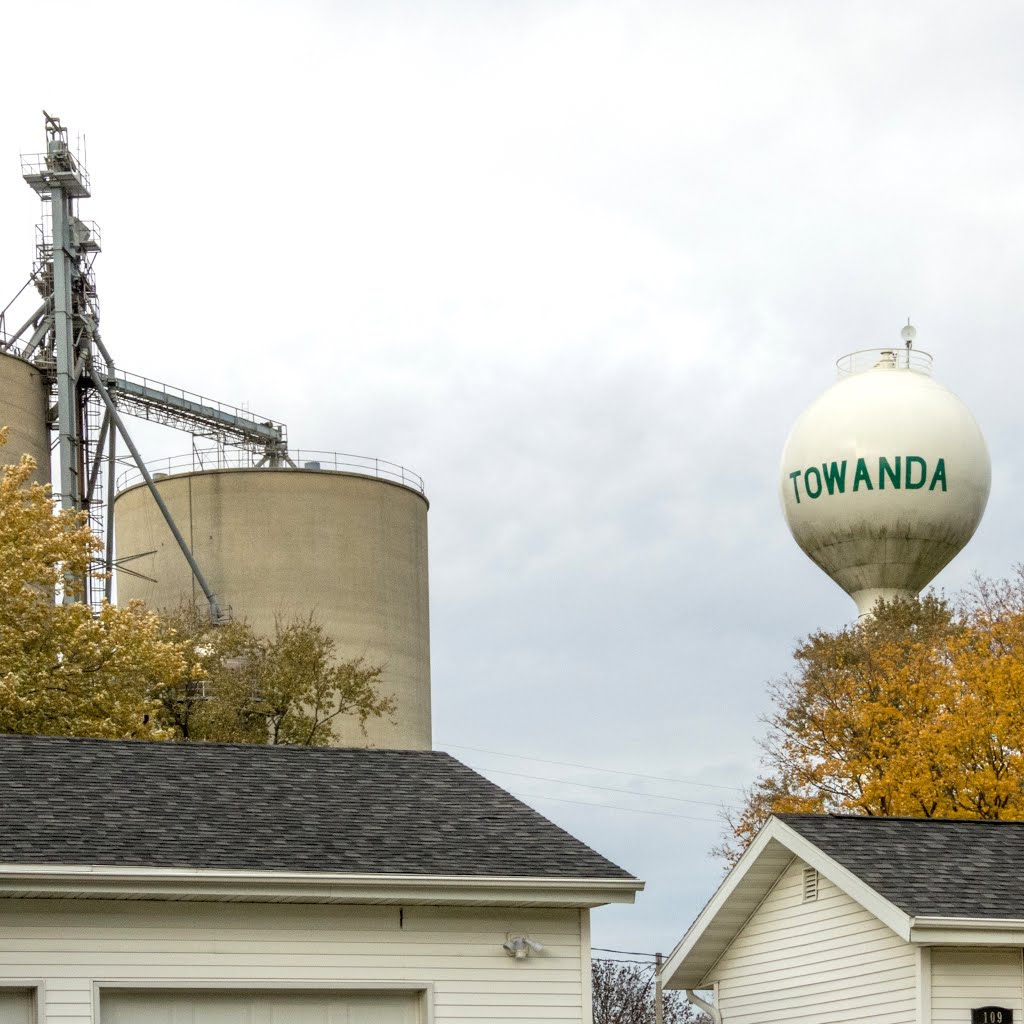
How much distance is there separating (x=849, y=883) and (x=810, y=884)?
1648 mm

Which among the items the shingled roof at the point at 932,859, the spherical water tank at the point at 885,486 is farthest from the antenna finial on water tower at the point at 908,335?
the shingled roof at the point at 932,859

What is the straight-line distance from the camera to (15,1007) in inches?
713

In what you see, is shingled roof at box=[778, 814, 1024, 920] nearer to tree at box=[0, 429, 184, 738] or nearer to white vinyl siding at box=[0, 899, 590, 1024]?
white vinyl siding at box=[0, 899, 590, 1024]

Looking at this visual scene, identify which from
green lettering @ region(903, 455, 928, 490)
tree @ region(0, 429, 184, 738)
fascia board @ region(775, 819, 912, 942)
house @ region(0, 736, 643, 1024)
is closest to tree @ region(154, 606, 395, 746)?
tree @ region(0, 429, 184, 738)

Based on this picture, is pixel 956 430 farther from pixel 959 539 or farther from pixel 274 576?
pixel 274 576

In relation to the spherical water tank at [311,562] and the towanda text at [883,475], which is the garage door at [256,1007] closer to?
the spherical water tank at [311,562]

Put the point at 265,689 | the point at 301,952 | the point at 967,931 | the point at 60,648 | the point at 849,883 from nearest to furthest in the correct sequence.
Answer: the point at 301,952 < the point at 967,931 < the point at 849,883 < the point at 60,648 < the point at 265,689

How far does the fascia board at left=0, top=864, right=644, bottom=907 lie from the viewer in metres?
17.9

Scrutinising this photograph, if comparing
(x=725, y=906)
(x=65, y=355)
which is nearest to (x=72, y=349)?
(x=65, y=355)

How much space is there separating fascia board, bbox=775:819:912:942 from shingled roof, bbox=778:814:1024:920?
8 cm

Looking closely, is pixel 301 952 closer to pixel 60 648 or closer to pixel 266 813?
pixel 266 813

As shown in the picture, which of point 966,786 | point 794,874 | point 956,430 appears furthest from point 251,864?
point 956,430

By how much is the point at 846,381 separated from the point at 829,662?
1101cm

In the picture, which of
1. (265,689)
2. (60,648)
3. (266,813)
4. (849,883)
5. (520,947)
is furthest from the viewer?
(265,689)
